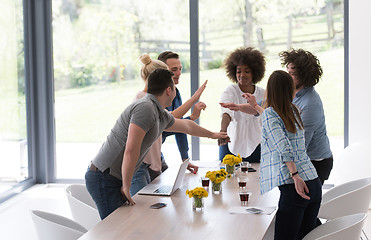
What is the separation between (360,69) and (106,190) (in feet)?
12.2

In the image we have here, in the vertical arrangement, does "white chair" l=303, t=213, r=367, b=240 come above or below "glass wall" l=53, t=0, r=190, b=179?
below

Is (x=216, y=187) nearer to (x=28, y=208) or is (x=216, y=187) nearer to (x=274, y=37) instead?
(x=28, y=208)

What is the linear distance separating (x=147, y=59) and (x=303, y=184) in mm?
1370

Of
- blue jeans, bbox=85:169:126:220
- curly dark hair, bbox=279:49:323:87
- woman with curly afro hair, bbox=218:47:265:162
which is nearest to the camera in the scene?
blue jeans, bbox=85:169:126:220

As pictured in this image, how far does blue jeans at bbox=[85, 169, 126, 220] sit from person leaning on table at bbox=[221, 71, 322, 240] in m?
0.83

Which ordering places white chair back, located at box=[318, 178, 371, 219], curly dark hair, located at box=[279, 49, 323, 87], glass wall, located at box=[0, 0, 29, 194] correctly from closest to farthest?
1. white chair back, located at box=[318, 178, 371, 219]
2. curly dark hair, located at box=[279, 49, 323, 87]
3. glass wall, located at box=[0, 0, 29, 194]

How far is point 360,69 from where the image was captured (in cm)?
581

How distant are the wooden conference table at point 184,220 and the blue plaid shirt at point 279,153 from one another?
18cm

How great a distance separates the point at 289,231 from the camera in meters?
2.93

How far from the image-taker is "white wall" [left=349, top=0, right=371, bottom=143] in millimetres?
5762

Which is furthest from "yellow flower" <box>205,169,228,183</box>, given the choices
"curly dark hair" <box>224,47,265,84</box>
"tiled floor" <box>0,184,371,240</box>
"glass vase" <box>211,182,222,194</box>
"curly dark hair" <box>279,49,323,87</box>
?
"tiled floor" <box>0,184,371,240</box>

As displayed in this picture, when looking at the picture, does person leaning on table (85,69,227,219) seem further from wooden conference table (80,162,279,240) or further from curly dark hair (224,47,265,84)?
curly dark hair (224,47,265,84)

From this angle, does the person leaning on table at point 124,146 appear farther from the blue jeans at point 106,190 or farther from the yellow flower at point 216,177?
the yellow flower at point 216,177

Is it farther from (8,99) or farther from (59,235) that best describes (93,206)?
(8,99)
